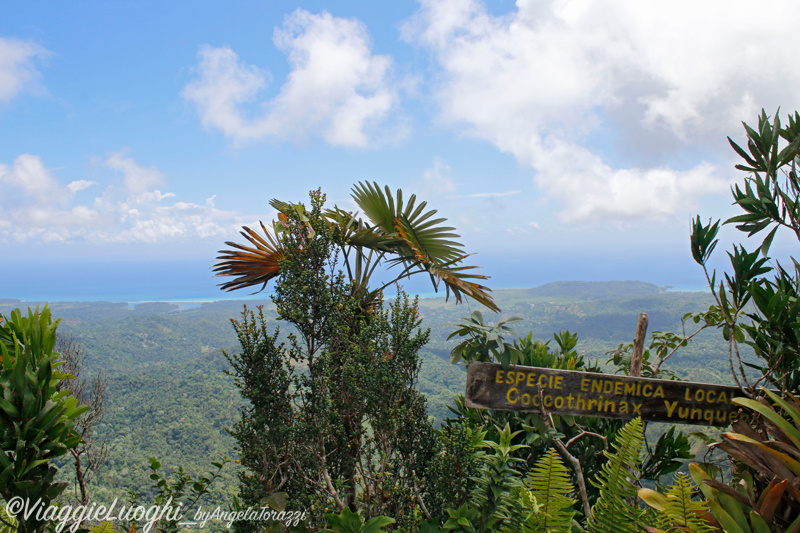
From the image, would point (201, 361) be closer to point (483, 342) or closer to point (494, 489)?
point (483, 342)

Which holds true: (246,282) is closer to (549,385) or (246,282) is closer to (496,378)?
(496,378)

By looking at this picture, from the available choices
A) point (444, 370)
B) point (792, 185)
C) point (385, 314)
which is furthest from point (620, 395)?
point (444, 370)

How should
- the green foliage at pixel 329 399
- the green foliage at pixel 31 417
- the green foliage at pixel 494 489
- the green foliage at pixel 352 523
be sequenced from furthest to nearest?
1. the green foliage at pixel 329 399
2. the green foliage at pixel 494 489
3. the green foliage at pixel 352 523
4. the green foliage at pixel 31 417

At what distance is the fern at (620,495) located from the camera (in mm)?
2002

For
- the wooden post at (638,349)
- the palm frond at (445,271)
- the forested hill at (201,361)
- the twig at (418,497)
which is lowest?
the forested hill at (201,361)

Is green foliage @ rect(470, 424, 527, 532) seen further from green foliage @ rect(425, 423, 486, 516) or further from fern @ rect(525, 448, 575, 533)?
fern @ rect(525, 448, 575, 533)

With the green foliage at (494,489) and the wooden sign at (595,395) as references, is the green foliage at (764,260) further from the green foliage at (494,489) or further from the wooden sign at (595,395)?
the green foliage at (494,489)

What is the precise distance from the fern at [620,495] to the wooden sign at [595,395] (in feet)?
1.59

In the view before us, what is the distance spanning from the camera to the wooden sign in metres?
2.62

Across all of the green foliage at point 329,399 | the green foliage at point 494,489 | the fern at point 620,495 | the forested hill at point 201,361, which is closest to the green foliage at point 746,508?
the fern at point 620,495

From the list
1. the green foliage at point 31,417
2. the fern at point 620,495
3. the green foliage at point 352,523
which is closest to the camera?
the green foliage at point 31,417

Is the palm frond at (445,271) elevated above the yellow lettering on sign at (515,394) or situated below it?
above

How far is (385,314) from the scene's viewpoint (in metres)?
2.76

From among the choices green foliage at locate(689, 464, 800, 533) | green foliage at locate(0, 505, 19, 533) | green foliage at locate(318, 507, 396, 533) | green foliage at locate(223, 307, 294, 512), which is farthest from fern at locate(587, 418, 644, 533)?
green foliage at locate(0, 505, 19, 533)
